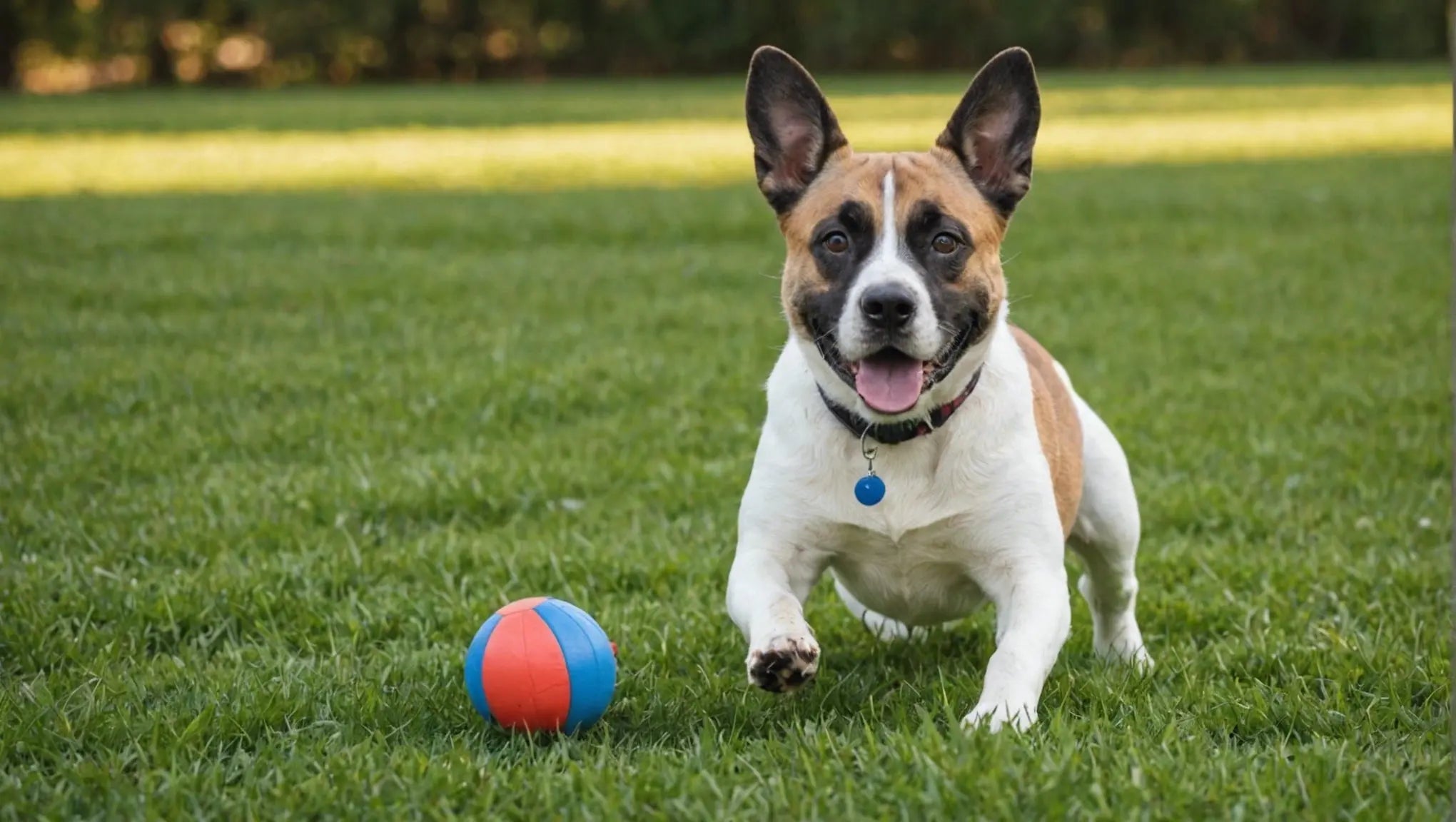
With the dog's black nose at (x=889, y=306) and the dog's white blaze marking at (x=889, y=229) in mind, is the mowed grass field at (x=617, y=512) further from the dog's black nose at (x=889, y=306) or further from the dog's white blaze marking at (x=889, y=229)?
the dog's white blaze marking at (x=889, y=229)

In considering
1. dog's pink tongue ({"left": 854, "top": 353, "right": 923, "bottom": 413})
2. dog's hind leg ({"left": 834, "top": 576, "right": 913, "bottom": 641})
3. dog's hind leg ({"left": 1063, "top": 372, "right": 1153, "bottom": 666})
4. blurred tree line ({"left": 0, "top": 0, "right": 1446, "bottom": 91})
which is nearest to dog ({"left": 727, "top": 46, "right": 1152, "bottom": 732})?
dog's pink tongue ({"left": 854, "top": 353, "right": 923, "bottom": 413})

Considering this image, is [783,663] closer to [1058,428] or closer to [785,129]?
[1058,428]

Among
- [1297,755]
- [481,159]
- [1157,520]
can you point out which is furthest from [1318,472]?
[481,159]

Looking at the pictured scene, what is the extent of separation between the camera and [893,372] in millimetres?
4578

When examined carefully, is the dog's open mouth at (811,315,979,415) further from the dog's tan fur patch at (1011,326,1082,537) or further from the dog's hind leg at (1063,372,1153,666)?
the dog's hind leg at (1063,372,1153,666)

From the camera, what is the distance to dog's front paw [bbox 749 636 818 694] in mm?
4082

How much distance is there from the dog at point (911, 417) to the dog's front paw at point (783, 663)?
174mm

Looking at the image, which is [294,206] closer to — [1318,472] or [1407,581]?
[1318,472]

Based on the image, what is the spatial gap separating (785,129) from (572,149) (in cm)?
2003

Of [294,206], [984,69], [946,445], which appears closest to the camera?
[946,445]

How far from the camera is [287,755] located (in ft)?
13.2

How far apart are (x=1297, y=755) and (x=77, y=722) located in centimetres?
311

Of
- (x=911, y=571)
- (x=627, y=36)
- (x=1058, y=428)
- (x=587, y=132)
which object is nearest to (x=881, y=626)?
(x=911, y=571)

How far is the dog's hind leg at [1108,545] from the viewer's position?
5.36m
